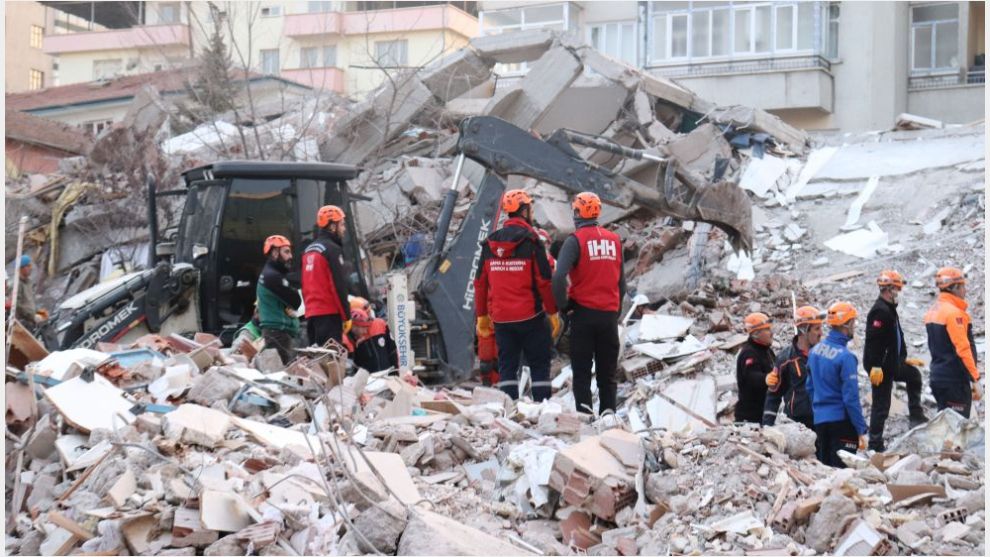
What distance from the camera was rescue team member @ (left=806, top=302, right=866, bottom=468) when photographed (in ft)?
27.0

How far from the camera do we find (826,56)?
2844cm

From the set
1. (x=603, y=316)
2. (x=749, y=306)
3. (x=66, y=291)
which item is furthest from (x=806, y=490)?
(x=66, y=291)

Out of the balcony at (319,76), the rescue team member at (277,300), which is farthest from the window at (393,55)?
the rescue team member at (277,300)

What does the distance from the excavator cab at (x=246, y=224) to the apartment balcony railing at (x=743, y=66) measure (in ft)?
60.0

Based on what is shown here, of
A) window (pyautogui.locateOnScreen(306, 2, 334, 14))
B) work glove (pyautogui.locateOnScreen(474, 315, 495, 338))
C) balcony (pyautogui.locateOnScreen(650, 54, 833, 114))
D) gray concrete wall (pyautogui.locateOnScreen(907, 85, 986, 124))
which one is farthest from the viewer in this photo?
window (pyautogui.locateOnScreen(306, 2, 334, 14))

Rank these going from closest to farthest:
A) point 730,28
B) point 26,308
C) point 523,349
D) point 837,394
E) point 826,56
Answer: point 837,394, point 523,349, point 26,308, point 826,56, point 730,28

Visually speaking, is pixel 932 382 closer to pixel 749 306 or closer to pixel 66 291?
pixel 749 306

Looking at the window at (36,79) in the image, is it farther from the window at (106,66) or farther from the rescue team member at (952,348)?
the rescue team member at (952,348)

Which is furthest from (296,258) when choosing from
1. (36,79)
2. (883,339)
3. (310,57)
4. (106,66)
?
(36,79)

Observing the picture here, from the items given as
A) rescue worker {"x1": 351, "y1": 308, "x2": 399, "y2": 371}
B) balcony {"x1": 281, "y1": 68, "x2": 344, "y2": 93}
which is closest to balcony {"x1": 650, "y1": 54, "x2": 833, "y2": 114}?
balcony {"x1": 281, "y1": 68, "x2": 344, "y2": 93}

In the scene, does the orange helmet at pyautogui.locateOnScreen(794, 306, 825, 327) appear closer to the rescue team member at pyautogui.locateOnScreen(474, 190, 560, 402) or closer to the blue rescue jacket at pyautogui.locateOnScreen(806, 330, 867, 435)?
the blue rescue jacket at pyautogui.locateOnScreen(806, 330, 867, 435)

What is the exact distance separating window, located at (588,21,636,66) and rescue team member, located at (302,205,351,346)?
21664 mm

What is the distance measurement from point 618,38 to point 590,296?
908 inches

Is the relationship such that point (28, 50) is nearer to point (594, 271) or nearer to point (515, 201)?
point (515, 201)
